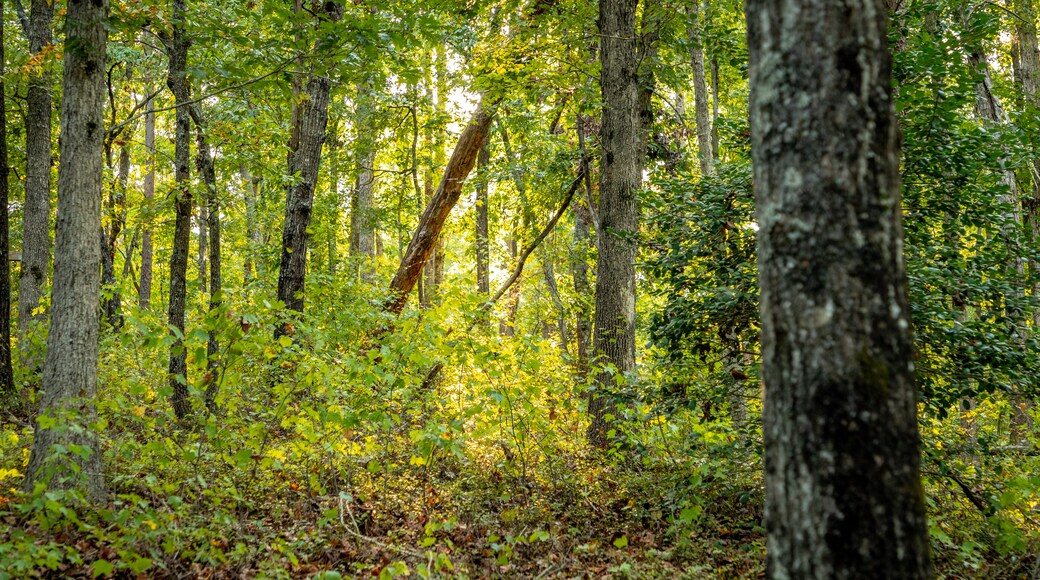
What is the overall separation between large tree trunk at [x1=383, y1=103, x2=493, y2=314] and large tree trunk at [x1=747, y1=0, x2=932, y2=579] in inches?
413

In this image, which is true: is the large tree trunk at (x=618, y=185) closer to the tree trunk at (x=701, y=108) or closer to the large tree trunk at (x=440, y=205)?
the tree trunk at (x=701, y=108)

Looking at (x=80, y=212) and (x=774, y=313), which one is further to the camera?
(x=80, y=212)

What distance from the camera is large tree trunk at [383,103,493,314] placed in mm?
12586

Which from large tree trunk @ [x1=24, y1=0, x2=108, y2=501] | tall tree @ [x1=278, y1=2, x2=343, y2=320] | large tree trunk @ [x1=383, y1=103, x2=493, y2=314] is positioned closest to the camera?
large tree trunk @ [x1=24, y1=0, x2=108, y2=501]

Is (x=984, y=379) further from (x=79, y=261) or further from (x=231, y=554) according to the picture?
(x=79, y=261)

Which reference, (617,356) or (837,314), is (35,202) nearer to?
(617,356)

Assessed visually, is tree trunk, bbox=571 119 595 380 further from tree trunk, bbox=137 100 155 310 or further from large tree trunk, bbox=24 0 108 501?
tree trunk, bbox=137 100 155 310

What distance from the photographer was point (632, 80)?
851 centimetres

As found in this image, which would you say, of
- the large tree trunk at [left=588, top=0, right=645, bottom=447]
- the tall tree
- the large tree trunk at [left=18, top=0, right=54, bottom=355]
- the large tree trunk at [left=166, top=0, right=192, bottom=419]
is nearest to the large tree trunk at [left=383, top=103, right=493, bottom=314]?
the tall tree

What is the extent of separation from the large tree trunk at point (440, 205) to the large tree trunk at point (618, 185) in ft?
13.7

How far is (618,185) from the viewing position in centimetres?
851

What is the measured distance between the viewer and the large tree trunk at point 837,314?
78.3 inches

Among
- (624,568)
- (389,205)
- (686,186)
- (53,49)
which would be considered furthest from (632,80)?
(389,205)

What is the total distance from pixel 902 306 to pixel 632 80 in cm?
704
